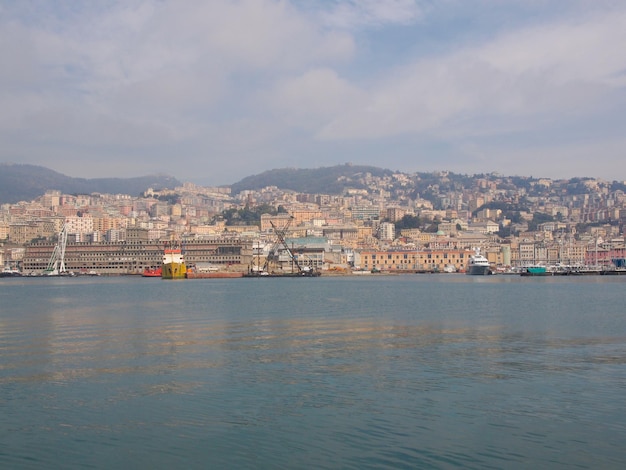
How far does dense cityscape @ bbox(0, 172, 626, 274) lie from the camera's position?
306ft

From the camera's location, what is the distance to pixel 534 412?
943 cm

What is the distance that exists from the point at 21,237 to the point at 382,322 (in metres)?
112

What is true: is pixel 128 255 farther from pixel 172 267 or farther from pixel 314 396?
pixel 314 396

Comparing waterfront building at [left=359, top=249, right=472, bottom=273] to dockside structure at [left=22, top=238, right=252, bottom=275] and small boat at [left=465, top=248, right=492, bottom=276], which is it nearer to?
small boat at [left=465, top=248, right=492, bottom=276]

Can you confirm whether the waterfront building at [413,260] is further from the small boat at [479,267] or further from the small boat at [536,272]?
the small boat at [536,272]

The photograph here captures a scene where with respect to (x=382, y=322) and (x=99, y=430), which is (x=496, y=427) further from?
(x=382, y=322)

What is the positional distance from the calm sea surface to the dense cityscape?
6798cm

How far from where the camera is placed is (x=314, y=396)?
1030cm

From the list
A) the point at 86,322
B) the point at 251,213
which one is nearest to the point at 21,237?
the point at 251,213

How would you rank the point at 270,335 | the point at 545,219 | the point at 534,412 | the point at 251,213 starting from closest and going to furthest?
the point at 534,412, the point at 270,335, the point at 251,213, the point at 545,219

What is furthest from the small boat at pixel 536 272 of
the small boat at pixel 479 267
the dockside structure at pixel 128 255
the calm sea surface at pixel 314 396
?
the calm sea surface at pixel 314 396

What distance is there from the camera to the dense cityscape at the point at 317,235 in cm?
9325

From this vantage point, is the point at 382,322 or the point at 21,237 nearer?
the point at 382,322

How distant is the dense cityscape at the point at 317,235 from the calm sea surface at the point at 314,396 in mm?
67977
